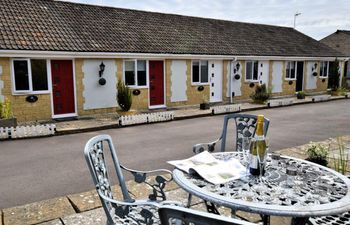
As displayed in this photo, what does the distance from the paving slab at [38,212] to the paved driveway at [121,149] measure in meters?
0.93

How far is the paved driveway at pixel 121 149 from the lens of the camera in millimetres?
5180

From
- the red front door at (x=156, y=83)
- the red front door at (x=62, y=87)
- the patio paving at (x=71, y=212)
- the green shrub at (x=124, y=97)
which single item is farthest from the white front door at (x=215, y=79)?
the patio paving at (x=71, y=212)

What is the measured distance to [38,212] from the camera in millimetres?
3607

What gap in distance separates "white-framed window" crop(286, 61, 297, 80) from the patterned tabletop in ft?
65.0

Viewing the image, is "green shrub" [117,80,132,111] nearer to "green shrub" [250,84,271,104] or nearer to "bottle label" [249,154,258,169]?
"green shrub" [250,84,271,104]

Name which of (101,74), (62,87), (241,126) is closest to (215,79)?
(101,74)

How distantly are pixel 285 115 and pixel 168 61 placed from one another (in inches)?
245

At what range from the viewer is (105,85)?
13.0 metres

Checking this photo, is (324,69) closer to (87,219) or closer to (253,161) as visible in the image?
(253,161)

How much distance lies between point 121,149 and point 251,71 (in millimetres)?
13050

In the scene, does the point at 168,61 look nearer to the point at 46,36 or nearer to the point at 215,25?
the point at 46,36

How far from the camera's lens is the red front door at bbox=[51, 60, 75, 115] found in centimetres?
1191

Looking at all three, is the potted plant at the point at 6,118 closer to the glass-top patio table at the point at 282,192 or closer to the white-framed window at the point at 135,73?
the white-framed window at the point at 135,73

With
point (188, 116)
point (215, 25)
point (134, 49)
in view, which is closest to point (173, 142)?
point (188, 116)
